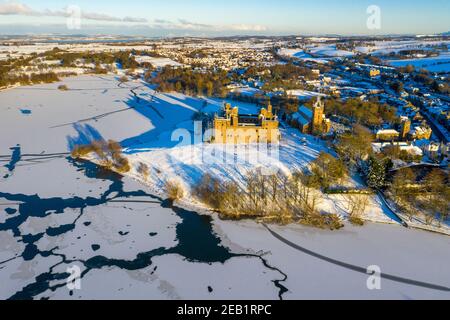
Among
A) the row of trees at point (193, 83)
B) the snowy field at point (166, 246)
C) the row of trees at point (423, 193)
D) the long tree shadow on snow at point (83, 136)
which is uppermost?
the row of trees at point (193, 83)

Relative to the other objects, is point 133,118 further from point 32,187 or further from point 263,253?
point 263,253

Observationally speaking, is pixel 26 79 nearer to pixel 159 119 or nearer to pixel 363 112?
pixel 159 119

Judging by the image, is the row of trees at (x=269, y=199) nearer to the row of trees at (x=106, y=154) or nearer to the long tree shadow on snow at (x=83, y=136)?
the row of trees at (x=106, y=154)

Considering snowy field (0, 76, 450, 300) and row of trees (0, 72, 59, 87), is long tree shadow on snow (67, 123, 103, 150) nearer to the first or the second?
snowy field (0, 76, 450, 300)

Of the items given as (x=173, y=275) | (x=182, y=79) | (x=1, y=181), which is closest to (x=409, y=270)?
(x=173, y=275)

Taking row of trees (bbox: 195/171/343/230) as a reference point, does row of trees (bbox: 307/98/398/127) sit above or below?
above

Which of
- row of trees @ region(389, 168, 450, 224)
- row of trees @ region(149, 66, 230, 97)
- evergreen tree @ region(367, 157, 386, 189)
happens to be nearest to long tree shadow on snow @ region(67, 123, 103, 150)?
row of trees @ region(149, 66, 230, 97)

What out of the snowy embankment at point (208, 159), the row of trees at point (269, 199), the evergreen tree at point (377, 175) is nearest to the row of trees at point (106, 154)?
the snowy embankment at point (208, 159)

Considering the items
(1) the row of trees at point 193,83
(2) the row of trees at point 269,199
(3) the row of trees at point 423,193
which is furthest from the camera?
(1) the row of trees at point 193,83
